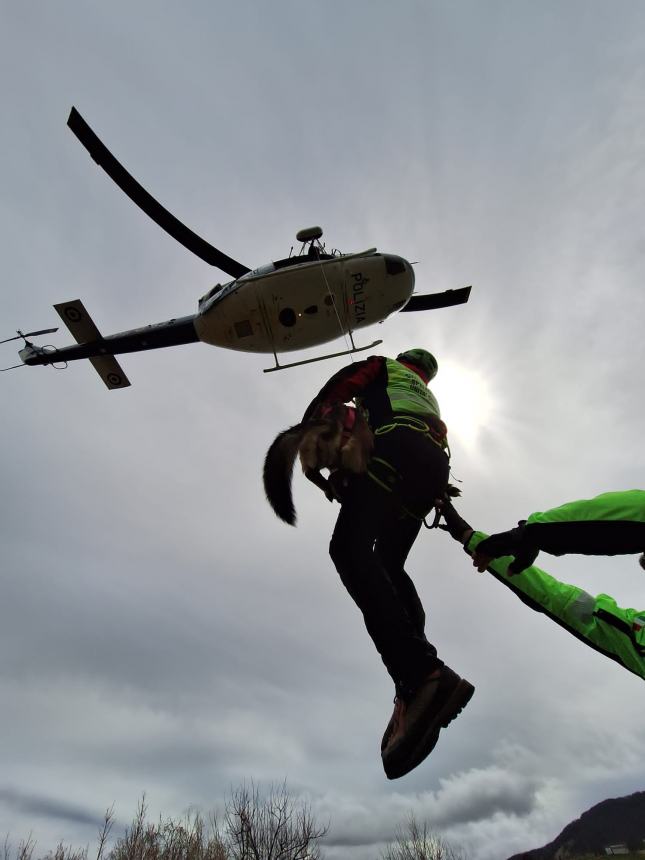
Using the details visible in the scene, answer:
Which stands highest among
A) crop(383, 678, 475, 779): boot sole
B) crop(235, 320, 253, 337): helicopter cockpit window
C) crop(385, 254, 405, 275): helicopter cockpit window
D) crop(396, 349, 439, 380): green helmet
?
crop(385, 254, 405, 275): helicopter cockpit window

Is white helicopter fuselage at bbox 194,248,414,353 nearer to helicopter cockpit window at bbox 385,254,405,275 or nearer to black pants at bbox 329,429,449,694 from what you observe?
helicopter cockpit window at bbox 385,254,405,275

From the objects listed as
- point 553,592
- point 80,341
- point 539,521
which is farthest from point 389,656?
point 80,341

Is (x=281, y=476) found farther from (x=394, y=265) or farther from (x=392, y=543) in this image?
(x=394, y=265)

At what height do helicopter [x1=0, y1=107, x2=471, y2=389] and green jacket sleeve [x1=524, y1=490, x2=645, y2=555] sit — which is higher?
helicopter [x1=0, y1=107, x2=471, y2=389]

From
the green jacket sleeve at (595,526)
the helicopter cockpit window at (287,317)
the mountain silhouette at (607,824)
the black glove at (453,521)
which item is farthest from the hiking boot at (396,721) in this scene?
the mountain silhouette at (607,824)

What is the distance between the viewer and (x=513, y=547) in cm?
262

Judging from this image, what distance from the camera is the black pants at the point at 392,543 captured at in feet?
7.75

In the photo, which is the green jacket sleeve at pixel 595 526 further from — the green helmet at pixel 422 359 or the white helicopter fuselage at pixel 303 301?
the white helicopter fuselage at pixel 303 301

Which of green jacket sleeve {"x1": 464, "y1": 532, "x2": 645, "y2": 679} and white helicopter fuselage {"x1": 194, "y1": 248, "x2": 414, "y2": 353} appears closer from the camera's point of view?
green jacket sleeve {"x1": 464, "y1": 532, "x2": 645, "y2": 679}

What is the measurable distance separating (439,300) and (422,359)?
9.64 meters

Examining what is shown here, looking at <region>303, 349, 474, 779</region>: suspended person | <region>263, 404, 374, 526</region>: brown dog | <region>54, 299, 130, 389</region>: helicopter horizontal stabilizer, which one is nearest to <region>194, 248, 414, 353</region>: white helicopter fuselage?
<region>54, 299, 130, 389</region>: helicopter horizontal stabilizer

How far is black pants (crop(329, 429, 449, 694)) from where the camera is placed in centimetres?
236

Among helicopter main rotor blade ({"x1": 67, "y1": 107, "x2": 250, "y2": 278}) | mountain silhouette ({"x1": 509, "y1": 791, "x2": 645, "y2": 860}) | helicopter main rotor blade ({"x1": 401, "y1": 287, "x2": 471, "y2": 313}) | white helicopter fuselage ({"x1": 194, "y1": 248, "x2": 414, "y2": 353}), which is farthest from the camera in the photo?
mountain silhouette ({"x1": 509, "y1": 791, "x2": 645, "y2": 860})

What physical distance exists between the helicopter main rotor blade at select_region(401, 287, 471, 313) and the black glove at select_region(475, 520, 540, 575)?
401 inches
